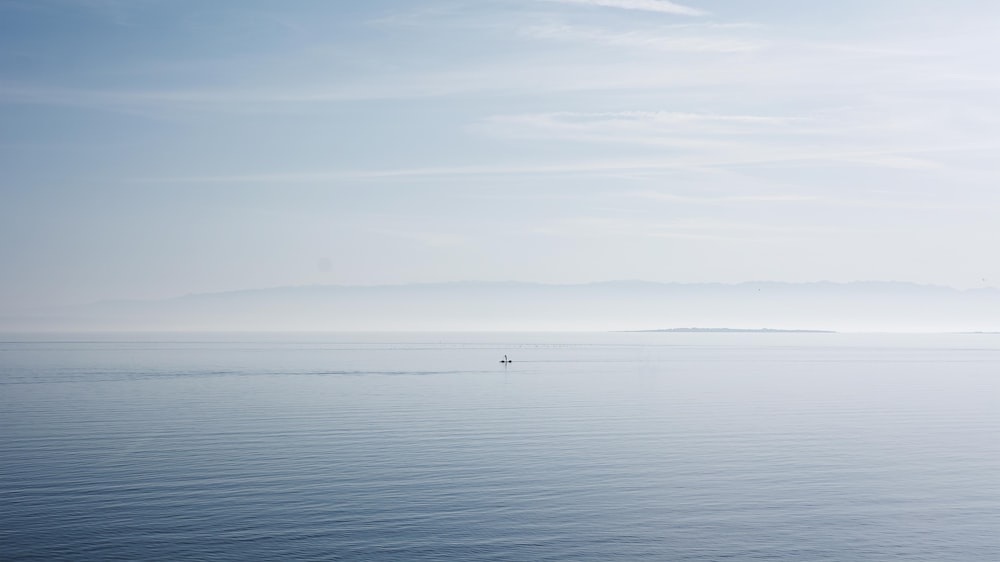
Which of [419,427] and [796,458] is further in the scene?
[419,427]

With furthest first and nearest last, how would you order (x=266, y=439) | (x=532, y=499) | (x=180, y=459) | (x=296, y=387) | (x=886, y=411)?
(x=296, y=387)
(x=886, y=411)
(x=266, y=439)
(x=180, y=459)
(x=532, y=499)

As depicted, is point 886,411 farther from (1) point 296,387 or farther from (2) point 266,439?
(1) point 296,387

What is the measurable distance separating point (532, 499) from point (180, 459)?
25535mm

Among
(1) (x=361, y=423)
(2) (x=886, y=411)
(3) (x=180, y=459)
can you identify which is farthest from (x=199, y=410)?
(2) (x=886, y=411)

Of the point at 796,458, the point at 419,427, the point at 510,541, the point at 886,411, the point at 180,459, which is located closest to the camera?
the point at 510,541

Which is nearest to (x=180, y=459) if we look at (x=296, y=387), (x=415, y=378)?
(x=296, y=387)

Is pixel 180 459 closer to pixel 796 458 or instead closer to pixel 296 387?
pixel 796 458

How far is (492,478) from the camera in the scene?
178ft

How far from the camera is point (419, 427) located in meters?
80.1

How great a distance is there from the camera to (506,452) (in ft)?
214

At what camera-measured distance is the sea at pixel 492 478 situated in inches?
1570

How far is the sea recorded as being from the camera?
3988 cm

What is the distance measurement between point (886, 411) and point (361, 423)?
5681cm

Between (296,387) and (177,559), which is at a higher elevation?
(296,387)
